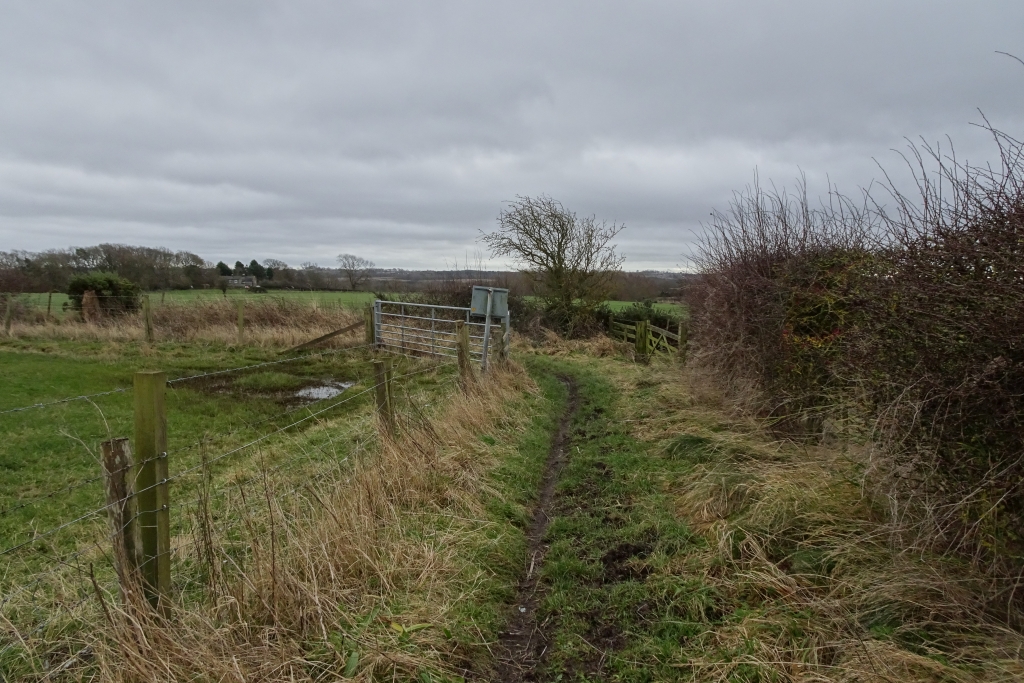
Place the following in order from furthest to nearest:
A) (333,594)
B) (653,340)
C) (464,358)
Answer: (653,340) < (464,358) < (333,594)

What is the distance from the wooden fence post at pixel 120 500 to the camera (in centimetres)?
285

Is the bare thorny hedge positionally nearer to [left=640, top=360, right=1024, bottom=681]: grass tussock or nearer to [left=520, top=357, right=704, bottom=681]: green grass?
[left=640, top=360, right=1024, bottom=681]: grass tussock

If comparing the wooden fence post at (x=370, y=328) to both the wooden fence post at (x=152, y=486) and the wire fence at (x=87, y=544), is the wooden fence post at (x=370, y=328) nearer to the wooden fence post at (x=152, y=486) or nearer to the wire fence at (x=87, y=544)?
the wire fence at (x=87, y=544)

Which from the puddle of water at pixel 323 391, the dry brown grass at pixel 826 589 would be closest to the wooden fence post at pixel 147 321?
the puddle of water at pixel 323 391

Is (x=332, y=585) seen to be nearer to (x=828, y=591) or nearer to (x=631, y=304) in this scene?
(x=828, y=591)

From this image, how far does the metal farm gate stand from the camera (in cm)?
1212

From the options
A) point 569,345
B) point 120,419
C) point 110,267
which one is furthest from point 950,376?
point 110,267

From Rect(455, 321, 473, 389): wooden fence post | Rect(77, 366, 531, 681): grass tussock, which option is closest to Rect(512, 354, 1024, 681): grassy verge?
Rect(77, 366, 531, 681): grass tussock

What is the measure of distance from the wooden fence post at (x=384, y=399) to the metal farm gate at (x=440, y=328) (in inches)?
206

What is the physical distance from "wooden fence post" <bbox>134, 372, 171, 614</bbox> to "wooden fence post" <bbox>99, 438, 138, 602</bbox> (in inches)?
2.9

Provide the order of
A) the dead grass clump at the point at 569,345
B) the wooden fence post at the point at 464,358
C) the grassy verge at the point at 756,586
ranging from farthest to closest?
1. the dead grass clump at the point at 569,345
2. the wooden fence post at the point at 464,358
3. the grassy verge at the point at 756,586

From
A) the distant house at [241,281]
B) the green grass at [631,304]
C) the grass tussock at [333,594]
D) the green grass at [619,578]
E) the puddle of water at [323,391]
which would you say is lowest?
the puddle of water at [323,391]

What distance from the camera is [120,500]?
2.88 m

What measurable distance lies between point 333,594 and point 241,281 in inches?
1535
